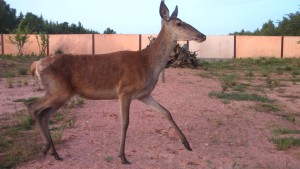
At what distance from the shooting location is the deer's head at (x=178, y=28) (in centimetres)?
684

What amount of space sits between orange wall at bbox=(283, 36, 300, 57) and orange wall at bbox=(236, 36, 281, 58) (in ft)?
1.40

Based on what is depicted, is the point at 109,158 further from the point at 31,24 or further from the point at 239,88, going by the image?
the point at 31,24

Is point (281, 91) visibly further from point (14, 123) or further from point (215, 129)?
point (14, 123)

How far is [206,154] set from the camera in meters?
6.77

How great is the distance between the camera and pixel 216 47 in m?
35.0

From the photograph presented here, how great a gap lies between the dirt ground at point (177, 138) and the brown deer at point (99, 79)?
35cm

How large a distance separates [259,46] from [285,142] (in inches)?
1082

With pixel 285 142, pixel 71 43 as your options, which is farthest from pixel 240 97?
pixel 71 43

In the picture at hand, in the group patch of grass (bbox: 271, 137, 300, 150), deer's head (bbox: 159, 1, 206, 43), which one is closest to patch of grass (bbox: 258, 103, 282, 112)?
patch of grass (bbox: 271, 137, 300, 150)

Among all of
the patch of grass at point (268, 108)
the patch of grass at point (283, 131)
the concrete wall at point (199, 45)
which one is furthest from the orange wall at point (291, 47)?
the patch of grass at point (283, 131)

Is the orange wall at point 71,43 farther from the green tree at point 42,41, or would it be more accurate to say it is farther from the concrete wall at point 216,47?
the concrete wall at point 216,47

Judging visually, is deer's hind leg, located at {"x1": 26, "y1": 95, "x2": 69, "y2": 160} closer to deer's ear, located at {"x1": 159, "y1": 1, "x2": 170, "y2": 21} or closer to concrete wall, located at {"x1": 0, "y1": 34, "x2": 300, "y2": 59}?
deer's ear, located at {"x1": 159, "y1": 1, "x2": 170, "y2": 21}

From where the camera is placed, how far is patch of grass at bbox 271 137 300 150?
289 inches

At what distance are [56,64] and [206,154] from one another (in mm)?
2541
